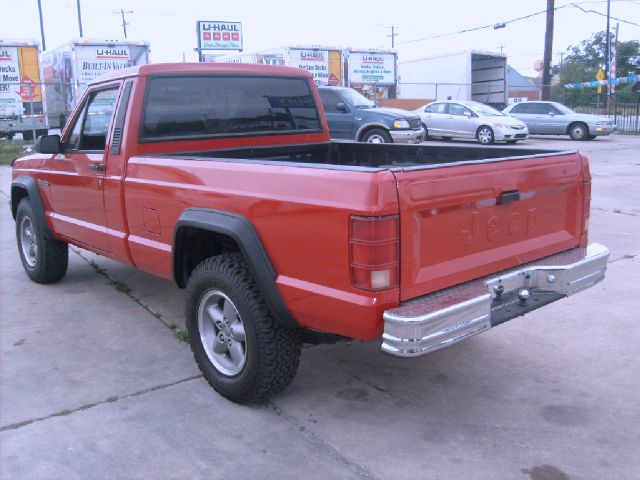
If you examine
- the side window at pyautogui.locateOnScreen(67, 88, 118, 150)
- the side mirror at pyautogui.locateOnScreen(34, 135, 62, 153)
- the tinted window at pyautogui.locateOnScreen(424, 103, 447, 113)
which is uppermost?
the tinted window at pyautogui.locateOnScreen(424, 103, 447, 113)

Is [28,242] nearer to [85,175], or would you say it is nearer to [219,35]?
[85,175]

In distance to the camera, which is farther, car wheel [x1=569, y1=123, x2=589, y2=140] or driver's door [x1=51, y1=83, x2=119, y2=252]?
car wheel [x1=569, y1=123, x2=589, y2=140]

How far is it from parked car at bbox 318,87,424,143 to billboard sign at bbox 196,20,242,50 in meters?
13.6

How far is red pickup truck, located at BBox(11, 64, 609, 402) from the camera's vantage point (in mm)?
2977

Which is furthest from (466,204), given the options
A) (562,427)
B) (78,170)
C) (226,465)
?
(78,170)

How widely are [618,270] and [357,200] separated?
4351 mm

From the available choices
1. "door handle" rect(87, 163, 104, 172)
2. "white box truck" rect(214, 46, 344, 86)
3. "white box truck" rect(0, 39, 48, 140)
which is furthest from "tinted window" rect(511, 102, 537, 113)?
"door handle" rect(87, 163, 104, 172)

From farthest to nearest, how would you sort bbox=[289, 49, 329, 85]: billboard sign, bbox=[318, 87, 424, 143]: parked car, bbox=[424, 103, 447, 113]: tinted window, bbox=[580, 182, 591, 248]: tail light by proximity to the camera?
1. bbox=[289, 49, 329, 85]: billboard sign
2. bbox=[424, 103, 447, 113]: tinted window
3. bbox=[318, 87, 424, 143]: parked car
4. bbox=[580, 182, 591, 248]: tail light

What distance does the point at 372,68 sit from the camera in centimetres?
2591

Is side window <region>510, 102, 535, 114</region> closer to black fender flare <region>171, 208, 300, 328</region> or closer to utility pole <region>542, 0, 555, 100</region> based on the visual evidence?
utility pole <region>542, 0, 555, 100</region>

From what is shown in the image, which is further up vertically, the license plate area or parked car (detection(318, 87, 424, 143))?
parked car (detection(318, 87, 424, 143))

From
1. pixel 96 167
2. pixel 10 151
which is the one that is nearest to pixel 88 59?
pixel 10 151

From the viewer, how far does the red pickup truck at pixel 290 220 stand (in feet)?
9.77

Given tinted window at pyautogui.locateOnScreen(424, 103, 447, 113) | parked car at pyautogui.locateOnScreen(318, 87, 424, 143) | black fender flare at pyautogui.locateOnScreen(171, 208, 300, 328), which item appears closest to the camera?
black fender flare at pyautogui.locateOnScreen(171, 208, 300, 328)
